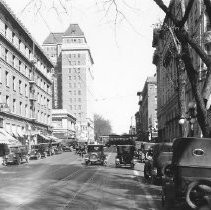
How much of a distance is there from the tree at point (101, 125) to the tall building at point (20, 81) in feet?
348

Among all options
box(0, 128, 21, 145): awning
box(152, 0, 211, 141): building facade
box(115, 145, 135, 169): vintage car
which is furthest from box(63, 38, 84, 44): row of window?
box(115, 145, 135, 169): vintage car

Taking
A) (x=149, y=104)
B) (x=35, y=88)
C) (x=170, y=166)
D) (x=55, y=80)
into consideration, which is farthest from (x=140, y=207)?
(x=55, y=80)

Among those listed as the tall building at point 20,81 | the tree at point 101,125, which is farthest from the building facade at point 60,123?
the tree at point 101,125

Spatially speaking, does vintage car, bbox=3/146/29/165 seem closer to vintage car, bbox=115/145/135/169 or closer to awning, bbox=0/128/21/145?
awning, bbox=0/128/21/145

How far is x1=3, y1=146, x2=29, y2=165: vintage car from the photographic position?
38.6 meters

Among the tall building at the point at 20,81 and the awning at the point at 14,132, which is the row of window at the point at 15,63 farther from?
the awning at the point at 14,132

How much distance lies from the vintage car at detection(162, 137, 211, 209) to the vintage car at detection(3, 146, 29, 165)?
101 ft

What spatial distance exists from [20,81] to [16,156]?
2105cm

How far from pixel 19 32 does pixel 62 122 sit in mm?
62128

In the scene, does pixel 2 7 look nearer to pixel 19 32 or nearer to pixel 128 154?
pixel 19 32

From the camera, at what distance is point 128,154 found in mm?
33000

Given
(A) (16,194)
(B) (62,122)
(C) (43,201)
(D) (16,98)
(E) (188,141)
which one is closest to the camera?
(E) (188,141)

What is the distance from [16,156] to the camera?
3919 cm

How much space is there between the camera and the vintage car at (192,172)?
918 centimetres
